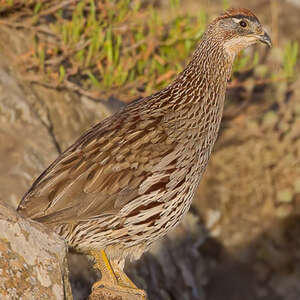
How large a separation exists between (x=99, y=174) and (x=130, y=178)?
0.23 m

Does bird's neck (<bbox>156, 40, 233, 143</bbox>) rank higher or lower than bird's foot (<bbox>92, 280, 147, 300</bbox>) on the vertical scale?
higher

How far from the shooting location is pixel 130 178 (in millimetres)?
5691

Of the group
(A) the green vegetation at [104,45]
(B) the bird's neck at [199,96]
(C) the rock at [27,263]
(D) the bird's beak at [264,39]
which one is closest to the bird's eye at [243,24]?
(D) the bird's beak at [264,39]

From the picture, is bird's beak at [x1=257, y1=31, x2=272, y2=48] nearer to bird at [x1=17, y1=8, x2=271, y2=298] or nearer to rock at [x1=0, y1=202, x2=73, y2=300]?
bird at [x1=17, y1=8, x2=271, y2=298]

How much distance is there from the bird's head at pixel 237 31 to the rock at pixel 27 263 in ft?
9.10

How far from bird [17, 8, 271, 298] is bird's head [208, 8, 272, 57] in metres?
0.31

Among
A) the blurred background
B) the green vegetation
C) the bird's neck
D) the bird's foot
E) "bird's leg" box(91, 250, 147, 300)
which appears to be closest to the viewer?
the bird's foot

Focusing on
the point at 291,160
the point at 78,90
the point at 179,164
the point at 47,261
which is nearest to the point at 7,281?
the point at 47,261

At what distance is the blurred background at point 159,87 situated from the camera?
7949 mm

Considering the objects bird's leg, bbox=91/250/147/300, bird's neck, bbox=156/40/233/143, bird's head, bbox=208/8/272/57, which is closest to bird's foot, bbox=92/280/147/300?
bird's leg, bbox=91/250/147/300

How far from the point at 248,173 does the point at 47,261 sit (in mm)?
7595

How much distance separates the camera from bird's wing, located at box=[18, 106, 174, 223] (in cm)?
553

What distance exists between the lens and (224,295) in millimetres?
10797

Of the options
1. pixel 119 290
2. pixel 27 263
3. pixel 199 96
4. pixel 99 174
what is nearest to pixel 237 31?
pixel 199 96
